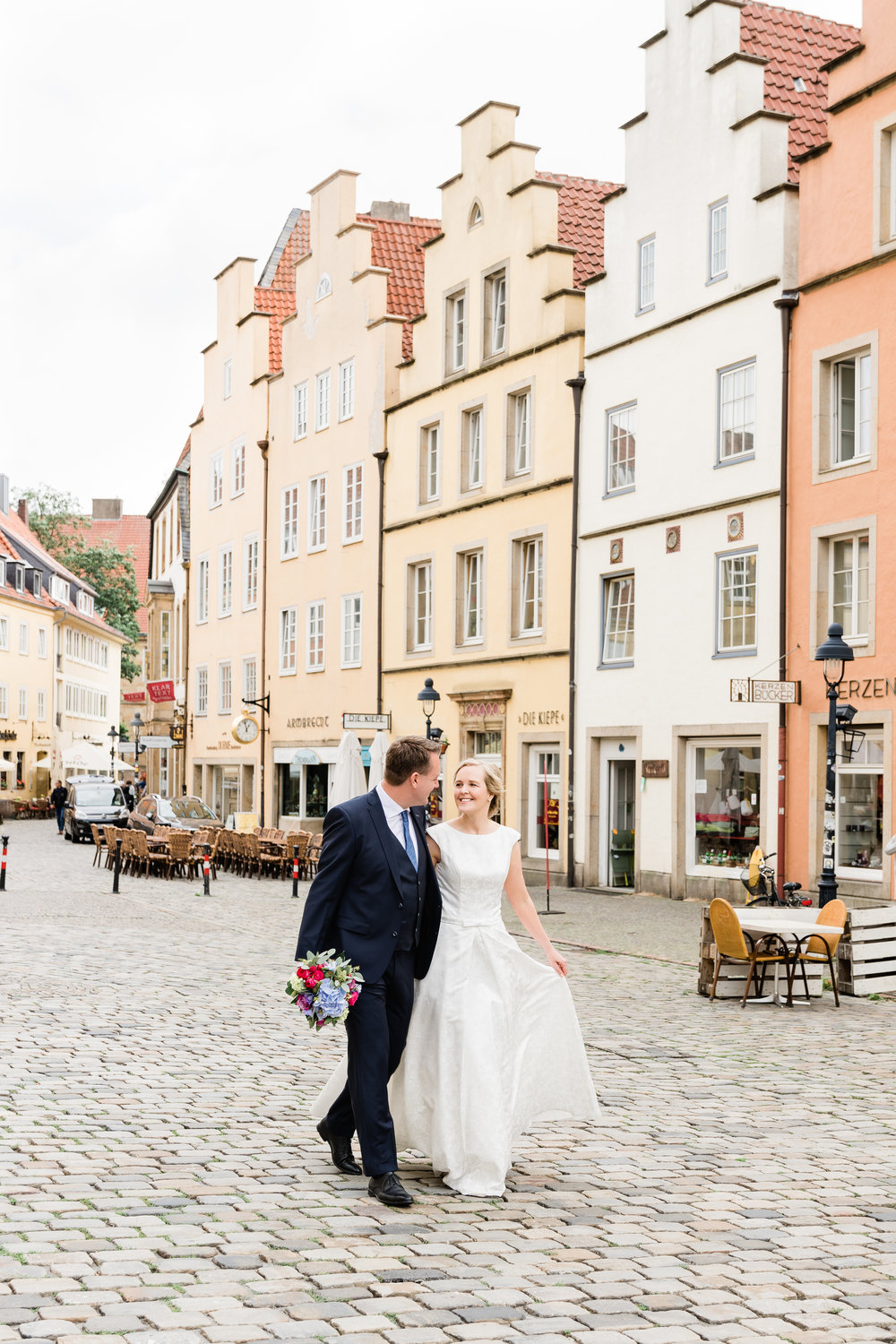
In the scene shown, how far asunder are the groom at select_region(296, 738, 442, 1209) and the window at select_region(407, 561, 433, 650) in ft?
92.4

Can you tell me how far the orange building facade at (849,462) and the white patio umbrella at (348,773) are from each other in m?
7.22

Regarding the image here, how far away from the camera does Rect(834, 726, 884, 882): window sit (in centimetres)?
2192

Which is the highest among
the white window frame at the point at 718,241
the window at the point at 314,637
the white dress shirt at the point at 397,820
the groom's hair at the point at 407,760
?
the white window frame at the point at 718,241

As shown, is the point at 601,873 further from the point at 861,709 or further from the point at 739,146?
the point at 739,146

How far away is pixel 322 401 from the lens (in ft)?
136

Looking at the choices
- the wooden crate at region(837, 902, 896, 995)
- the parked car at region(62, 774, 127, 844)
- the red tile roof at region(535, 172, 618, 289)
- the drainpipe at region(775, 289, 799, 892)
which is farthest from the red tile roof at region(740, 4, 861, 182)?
the parked car at region(62, 774, 127, 844)

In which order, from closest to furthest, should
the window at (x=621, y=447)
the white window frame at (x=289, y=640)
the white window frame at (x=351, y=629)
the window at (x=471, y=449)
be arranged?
the window at (x=621, y=447) < the window at (x=471, y=449) < the white window frame at (x=351, y=629) < the white window frame at (x=289, y=640)

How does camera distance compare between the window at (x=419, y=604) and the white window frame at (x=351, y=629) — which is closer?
the window at (x=419, y=604)

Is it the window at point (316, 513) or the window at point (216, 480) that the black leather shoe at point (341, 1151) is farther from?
the window at point (216, 480)

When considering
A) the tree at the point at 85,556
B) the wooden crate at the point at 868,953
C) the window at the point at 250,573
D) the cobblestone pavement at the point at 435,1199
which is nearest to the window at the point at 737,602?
the wooden crate at the point at 868,953

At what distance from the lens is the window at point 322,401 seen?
41.0 metres

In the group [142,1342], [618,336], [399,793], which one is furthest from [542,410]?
[142,1342]

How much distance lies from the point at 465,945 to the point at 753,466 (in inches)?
726

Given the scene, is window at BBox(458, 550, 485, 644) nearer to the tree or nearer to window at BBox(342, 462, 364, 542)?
window at BBox(342, 462, 364, 542)
